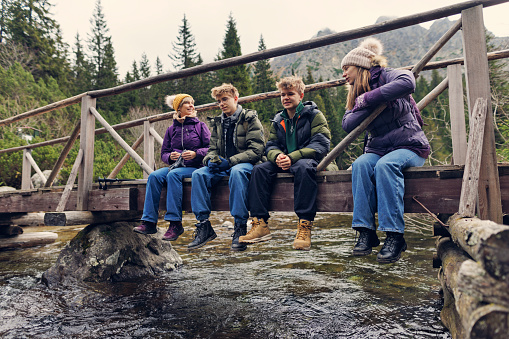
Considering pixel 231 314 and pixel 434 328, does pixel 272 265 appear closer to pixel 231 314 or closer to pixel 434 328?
pixel 231 314

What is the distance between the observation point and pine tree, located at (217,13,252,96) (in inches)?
1241

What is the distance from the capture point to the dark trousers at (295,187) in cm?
302

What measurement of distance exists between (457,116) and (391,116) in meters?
1.07

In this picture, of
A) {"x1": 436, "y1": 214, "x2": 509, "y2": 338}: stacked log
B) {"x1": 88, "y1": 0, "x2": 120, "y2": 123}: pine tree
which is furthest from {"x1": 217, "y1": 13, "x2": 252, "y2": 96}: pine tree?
{"x1": 436, "y1": 214, "x2": 509, "y2": 338}: stacked log

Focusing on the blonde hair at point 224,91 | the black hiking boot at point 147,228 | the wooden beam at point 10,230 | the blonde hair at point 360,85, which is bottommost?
the wooden beam at point 10,230

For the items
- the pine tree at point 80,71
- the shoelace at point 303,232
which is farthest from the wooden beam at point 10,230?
the pine tree at point 80,71

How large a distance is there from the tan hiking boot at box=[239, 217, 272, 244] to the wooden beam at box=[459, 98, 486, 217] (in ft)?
4.94

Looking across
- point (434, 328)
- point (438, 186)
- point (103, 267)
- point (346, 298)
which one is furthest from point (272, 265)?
point (438, 186)

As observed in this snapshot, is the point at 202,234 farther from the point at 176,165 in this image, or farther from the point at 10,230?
the point at 10,230

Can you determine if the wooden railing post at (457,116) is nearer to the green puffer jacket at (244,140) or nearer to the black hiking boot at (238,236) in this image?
the green puffer jacket at (244,140)

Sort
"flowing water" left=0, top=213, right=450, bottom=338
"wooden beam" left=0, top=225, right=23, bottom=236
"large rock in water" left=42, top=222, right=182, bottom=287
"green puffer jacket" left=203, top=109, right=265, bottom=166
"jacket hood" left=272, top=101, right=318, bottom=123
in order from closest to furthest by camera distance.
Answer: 1. "flowing water" left=0, top=213, right=450, bottom=338
2. "jacket hood" left=272, top=101, right=318, bottom=123
3. "green puffer jacket" left=203, top=109, right=265, bottom=166
4. "large rock in water" left=42, top=222, right=182, bottom=287
5. "wooden beam" left=0, top=225, right=23, bottom=236

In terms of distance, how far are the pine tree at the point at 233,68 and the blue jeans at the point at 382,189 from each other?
28718 millimetres

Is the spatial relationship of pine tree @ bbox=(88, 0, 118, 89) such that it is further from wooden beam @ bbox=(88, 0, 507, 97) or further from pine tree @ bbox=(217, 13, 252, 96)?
wooden beam @ bbox=(88, 0, 507, 97)

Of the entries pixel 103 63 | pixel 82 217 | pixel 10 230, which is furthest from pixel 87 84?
pixel 82 217
